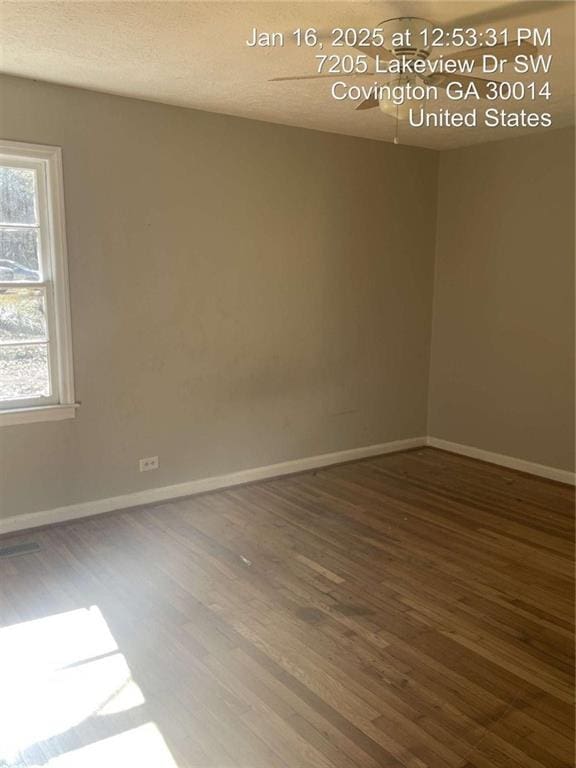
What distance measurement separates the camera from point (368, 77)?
10.9 feet

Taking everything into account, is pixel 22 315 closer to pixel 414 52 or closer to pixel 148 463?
pixel 148 463

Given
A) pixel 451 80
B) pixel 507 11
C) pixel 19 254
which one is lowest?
pixel 19 254

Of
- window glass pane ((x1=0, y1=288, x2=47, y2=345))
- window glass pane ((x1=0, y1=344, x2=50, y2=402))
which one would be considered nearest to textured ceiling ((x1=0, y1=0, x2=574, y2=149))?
window glass pane ((x1=0, y1=288, x2=47, y2=345))

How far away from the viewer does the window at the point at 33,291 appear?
3.54m

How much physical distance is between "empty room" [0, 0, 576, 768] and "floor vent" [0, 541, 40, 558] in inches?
0.6

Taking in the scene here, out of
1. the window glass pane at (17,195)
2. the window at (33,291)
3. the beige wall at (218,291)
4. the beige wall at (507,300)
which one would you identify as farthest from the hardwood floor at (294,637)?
the window glass pane at (17,195)

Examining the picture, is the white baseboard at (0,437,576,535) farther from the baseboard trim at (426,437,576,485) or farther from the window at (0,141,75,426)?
the window at (0,141,75,426)

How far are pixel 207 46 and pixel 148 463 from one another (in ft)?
8.26

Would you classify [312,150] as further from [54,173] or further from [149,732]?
[149,732]

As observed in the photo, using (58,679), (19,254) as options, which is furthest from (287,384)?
(58,679)

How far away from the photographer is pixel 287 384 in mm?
4785

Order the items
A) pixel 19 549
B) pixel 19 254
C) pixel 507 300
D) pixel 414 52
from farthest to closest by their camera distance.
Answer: pixel 507 300
pixel 19 254
pixel 19 549
pixel 414 52

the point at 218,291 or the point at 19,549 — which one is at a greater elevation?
the point at 218,291

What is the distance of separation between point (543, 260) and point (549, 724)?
3.49 meters
